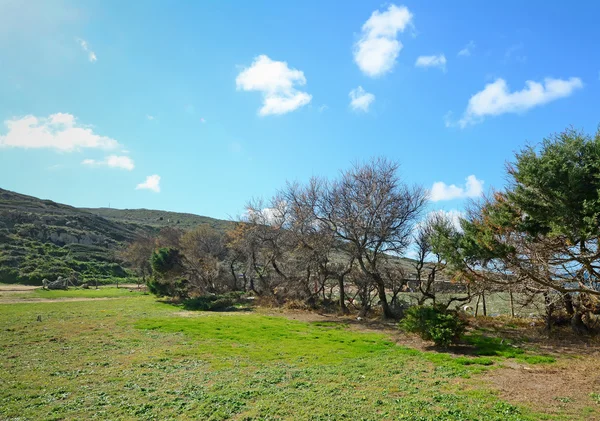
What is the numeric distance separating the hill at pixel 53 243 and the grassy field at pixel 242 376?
25.8 metres

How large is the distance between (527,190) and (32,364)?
14.7 metres

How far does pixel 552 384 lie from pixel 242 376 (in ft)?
24.3

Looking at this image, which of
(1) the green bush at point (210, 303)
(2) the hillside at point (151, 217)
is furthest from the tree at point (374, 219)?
(2) the hillside at point (151, 217)

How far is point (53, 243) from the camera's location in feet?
213

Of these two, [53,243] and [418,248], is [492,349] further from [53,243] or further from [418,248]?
[53,243]

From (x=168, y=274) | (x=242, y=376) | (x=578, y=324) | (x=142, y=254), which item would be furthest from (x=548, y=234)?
(x=142, y=254)

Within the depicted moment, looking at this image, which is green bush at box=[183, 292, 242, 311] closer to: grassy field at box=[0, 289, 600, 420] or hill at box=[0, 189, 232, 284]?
hill at box=[0, 189, 232, 284]

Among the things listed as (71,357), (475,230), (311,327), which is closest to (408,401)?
(475,230)

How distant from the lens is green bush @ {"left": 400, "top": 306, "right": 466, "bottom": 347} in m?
12.7

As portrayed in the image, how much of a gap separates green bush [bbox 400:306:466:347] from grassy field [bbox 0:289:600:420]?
900 millimetres

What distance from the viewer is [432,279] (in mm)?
20562

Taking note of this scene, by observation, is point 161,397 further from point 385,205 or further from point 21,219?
point 21,219

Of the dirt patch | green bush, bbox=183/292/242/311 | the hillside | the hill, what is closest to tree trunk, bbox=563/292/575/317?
the dirt patch

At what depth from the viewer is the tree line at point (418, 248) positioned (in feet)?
30.8
